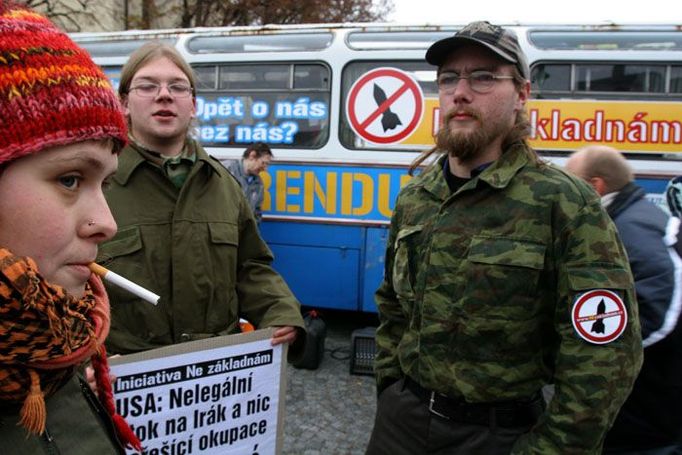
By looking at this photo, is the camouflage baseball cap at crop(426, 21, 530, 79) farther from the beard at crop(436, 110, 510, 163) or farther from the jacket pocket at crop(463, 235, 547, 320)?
the jacket pocket at crop(463, 235, 547, 320)

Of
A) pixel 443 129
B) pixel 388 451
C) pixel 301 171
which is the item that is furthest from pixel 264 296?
pixel 301 171

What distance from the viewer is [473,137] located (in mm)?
1808

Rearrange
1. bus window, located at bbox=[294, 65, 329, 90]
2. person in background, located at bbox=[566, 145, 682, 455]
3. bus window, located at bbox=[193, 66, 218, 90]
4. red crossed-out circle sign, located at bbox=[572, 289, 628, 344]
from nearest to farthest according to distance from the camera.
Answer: red crossed-out circle sign, located at bbox=[572, 289, 628, 344] → person in background, located at bbox=[566, 145, 682, 455] → bus window, located at bbox=[294, 65, 329, 90] → bus window, located at bbox=[193, 66, 218, 90]

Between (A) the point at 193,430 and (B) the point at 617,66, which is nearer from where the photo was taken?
(A) the point at 193,430

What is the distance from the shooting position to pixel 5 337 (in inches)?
30.5

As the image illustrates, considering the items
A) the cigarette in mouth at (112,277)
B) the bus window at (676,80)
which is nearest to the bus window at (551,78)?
the bus window at (676,80)

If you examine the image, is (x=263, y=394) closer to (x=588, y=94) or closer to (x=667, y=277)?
(x=667, y=277)

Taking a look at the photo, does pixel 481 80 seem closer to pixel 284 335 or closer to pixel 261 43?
pixel 284 335

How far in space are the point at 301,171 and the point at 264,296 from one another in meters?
3.76

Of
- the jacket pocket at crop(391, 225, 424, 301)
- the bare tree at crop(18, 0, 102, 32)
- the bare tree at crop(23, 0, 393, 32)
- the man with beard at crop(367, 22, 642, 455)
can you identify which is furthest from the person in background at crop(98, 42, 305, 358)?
the bare tree at crop(23, 0, 393, 32)

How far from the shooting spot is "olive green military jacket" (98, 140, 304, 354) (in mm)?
1953

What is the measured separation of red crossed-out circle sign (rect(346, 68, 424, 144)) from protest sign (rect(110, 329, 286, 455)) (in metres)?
3.74

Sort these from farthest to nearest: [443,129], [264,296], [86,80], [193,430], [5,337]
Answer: [264,296]
[193,430]
[443,129]
[86,80]
[5,337]

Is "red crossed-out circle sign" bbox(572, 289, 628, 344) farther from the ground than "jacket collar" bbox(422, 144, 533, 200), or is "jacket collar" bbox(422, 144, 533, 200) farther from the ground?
"jacket collar" bbox(422, 144, 533, 200)
